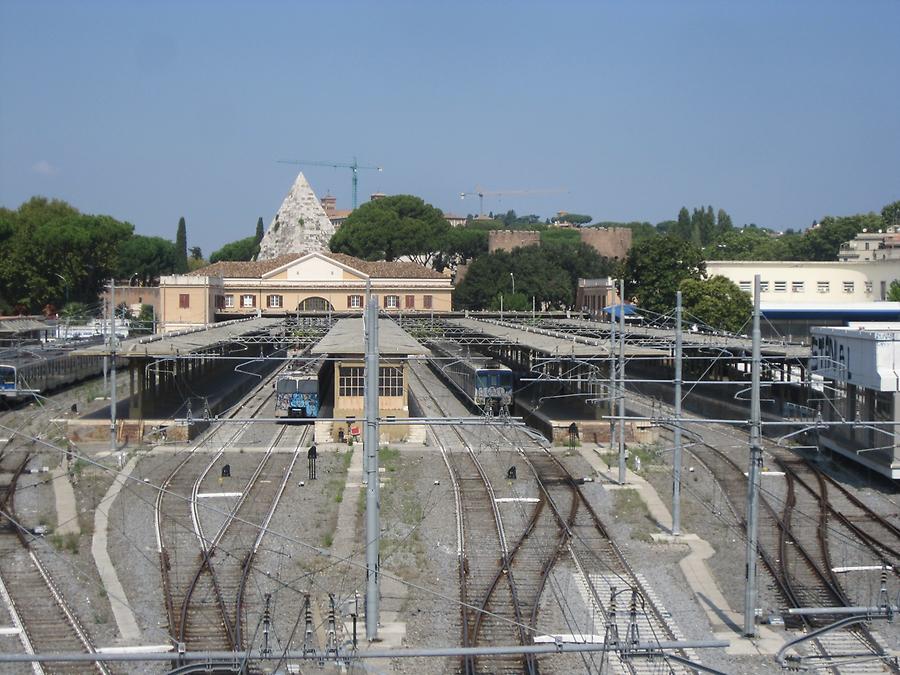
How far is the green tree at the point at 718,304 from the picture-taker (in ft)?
185

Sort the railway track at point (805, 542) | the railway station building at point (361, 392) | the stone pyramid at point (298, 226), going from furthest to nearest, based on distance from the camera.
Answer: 1. the stone pyramid at point (298, 226)
2. the railway station building at point (361, 392)
3. the railway track at point (805, 542)

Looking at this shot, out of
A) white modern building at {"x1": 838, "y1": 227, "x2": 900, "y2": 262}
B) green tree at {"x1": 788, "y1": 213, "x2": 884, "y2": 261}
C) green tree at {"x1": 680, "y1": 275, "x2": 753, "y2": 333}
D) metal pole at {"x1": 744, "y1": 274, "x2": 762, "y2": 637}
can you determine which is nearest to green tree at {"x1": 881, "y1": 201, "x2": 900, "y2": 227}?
green tree at {"x1": 788, "y1": 213, "x2": 884, "y2": 261}

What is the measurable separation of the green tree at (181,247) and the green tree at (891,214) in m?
77.5

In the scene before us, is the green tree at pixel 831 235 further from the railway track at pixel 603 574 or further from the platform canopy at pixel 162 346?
the railway track at pixel 603 574

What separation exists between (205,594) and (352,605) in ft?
7.53

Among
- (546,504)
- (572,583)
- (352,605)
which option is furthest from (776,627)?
(546,504)

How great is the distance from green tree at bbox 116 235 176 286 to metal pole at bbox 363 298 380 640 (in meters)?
90.2

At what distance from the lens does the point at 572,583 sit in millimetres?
16906

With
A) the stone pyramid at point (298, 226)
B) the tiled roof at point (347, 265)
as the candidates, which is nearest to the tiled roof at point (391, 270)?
the tiled roof at point (347, 265)

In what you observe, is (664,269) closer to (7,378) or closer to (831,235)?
(7,378)

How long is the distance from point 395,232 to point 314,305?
23882mm

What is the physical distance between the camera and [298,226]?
408 feet

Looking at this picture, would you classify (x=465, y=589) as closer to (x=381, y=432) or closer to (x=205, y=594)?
(x=205, y=594)

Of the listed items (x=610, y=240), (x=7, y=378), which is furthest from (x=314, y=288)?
(x=610, y=240)
